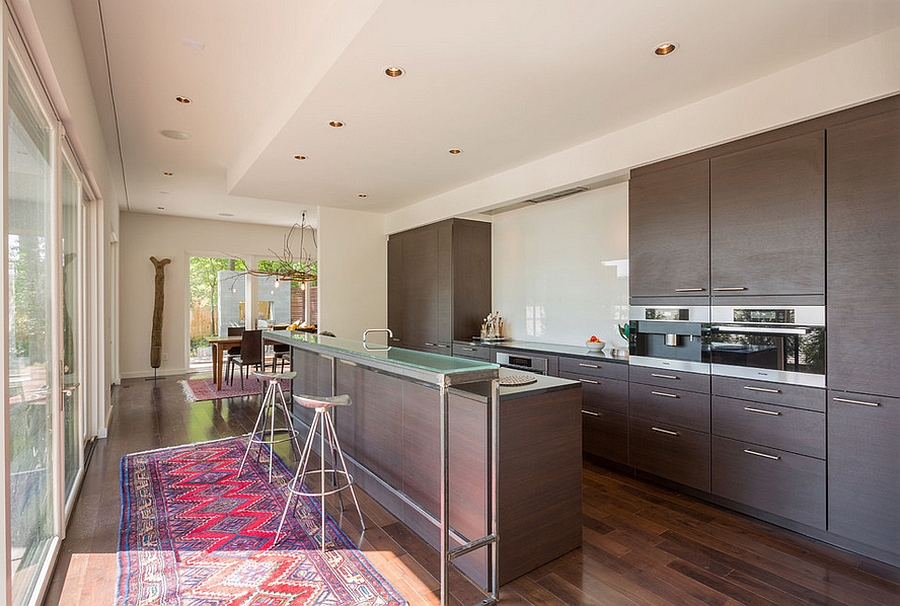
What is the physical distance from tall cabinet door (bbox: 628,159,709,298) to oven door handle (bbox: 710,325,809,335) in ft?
0.79

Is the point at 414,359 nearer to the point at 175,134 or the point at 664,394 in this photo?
the point at 664,394

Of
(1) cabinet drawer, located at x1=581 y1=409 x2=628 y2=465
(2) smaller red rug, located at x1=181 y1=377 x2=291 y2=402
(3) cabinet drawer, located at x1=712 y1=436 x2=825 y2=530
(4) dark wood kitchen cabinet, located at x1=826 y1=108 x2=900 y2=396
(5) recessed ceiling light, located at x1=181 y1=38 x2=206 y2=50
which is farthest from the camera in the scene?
(2) smaller red rug, located at x1=181 y1=377 x2=291 y2=402

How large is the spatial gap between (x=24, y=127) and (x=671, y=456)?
3.96 m

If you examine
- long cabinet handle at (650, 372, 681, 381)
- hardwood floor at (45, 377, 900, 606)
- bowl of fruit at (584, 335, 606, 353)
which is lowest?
hardwood floor at (45, 377, 900, 606)

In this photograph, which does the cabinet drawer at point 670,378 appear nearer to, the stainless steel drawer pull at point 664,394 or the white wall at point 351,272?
the stainless steel drawer pull at point 664,394

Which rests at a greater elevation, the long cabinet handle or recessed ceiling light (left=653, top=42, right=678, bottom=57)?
recessed ceiling light (left=653, top=42, right=678, bottom=57)

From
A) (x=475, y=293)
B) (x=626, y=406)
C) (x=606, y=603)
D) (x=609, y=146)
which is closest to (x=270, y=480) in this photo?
(x=606, y=603)

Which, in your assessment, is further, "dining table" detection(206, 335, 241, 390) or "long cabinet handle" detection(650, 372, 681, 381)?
"dining table" detection(206, 335, 241, 390)

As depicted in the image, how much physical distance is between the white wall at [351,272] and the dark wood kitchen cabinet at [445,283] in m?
0.55

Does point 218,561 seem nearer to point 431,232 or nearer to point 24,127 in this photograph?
point 24,127

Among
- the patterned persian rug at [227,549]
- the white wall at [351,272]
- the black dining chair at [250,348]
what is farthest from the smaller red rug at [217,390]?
the patterned persian rug at [227,549]

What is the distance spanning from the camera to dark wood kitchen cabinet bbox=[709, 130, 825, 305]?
2.60 metres

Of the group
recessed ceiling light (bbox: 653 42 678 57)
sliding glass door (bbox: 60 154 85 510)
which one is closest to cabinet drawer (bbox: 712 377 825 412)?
recessed ceiling light (bbox: 653 42 678 57)

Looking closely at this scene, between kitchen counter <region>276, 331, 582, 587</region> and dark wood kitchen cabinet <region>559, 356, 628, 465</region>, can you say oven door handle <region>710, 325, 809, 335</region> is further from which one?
kitchen counter <region>276, 331, 582, 587</region>
